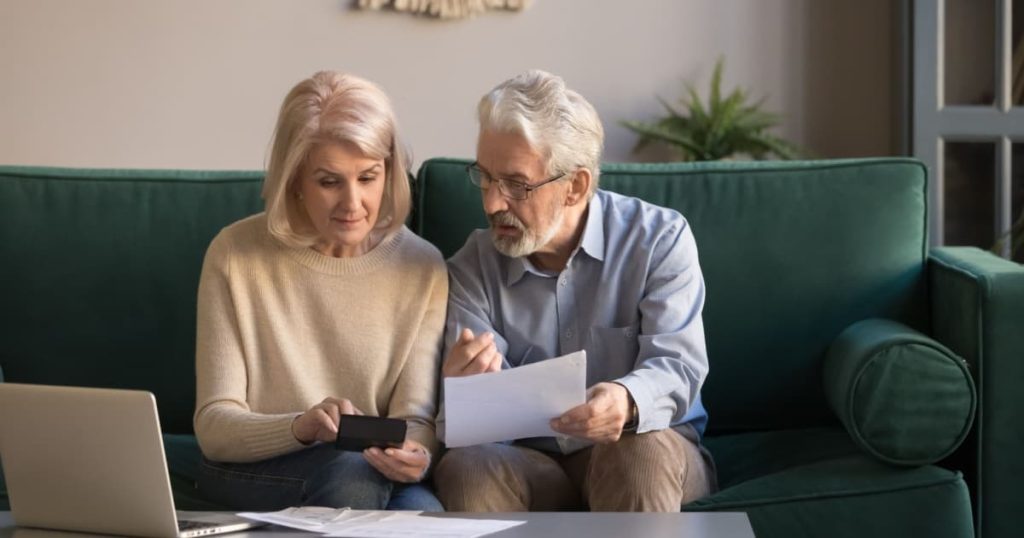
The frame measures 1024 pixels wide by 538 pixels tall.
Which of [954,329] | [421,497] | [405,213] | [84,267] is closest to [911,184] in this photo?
[954,329]

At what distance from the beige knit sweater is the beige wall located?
2107 millimetres

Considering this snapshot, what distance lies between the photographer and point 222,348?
215 centimetres

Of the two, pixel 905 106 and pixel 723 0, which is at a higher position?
pixel 723 0

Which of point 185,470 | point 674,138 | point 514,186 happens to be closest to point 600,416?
point 514,186

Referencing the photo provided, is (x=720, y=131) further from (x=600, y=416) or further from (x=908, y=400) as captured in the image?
(x=600, y=416)

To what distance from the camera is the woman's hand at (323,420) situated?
1.94 meters

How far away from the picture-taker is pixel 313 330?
2217 millimetres

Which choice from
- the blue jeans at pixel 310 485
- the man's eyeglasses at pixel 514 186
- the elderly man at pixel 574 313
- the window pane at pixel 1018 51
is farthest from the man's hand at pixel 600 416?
the window pane at pixel 1018 51

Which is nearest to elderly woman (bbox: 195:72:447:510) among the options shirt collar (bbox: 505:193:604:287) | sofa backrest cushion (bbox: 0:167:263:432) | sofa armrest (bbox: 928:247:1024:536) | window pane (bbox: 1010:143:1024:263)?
shirt collar (bbox: 505:193:604:287)

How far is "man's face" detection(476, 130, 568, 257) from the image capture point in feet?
7.11

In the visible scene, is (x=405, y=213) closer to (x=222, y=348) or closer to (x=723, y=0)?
(x=222, y=348)

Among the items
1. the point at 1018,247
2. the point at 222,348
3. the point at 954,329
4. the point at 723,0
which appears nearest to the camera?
the point at 222,348

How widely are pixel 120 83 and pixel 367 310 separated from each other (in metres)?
2.50

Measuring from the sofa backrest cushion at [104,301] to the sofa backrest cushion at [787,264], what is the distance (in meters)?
0.52
